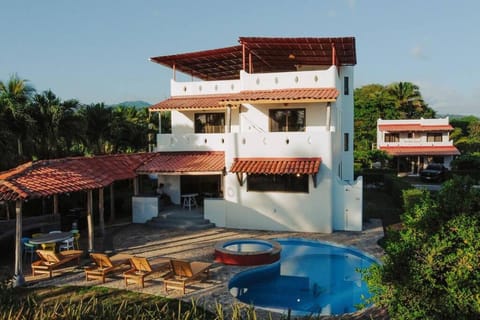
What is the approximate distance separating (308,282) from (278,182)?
7.65 meters

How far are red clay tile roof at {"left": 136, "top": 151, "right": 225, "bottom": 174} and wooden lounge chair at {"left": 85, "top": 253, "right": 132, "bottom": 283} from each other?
9137 mm

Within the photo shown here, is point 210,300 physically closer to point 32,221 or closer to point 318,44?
point 32,221

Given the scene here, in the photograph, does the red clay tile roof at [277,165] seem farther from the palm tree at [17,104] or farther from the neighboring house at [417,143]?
the neighboring house at [417,143]

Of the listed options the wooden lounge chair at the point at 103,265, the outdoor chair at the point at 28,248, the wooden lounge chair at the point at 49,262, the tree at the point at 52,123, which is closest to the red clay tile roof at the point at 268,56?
the tree at the point at 52,123

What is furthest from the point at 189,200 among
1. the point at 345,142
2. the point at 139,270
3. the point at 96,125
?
the point at 345,142

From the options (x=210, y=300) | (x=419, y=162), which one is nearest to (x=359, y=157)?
(x=419, y=162)

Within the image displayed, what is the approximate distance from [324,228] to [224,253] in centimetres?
753

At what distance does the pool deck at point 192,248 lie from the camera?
508 inches

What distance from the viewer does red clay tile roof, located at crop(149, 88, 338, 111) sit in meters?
22.0

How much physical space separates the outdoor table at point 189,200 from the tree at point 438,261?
62.2 ft

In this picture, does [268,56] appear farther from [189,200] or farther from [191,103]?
[189,200]

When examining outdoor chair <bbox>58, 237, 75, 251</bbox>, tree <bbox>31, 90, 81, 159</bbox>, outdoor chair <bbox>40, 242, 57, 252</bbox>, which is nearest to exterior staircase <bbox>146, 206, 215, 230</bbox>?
outdoor chair <bbox>58, 237, 75, 251</bbox>

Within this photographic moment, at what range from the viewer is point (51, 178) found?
15.7 m

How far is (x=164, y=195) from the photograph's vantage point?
88.6ft
